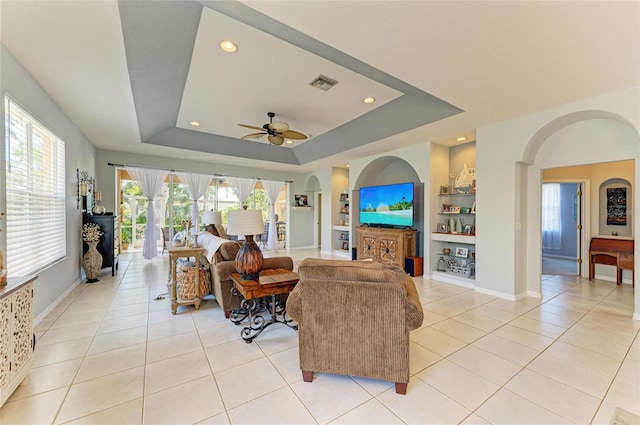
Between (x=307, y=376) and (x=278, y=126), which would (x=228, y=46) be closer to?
(x=278, y=126)

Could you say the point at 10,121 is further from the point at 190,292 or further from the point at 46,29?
the point at 190,292

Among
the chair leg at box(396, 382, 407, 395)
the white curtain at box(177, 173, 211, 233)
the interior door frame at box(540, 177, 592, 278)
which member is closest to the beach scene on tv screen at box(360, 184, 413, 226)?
the interior door frame at box(540, 177, 592, 278)

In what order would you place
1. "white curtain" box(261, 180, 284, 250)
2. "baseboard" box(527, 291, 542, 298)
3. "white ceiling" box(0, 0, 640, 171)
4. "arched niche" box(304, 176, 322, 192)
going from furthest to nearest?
"arched niche" box(304, 176, 322, 192) → "white curtain" box(261, 180, 284, 250) → "baseboard" box(527, 291, 542, 298) → "white ceiling" box(0, 0, 640, 171)

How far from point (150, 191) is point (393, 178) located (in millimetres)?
6258

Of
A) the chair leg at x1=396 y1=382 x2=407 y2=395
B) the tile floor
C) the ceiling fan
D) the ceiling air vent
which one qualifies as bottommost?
the tile floor

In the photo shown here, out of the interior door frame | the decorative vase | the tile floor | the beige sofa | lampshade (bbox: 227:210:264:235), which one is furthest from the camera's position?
the interior door frame

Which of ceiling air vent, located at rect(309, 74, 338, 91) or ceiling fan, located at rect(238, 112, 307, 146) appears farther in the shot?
ceiling fan, located at rect(238, 112, 307, 146)

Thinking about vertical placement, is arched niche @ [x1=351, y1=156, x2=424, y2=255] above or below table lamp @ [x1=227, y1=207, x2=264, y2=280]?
above

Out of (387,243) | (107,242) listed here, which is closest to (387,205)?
(387,243)

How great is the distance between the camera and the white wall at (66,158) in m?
2.39

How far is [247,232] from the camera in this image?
2633mm

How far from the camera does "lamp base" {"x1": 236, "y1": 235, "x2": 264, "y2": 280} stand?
8.84ft

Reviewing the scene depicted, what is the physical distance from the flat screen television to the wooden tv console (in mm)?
247

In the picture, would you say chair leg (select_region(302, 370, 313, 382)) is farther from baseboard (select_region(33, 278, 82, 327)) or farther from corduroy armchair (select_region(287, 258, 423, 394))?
baseboard (select_region(33, 278, 82, 327))
